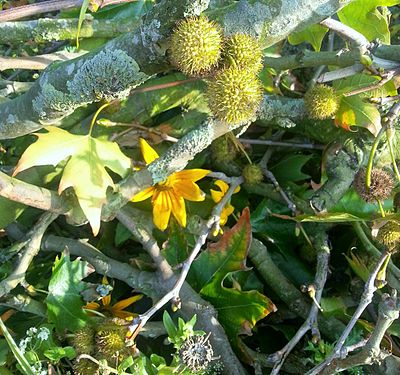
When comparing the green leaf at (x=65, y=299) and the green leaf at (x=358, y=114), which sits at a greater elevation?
the green leaf at (x=358, y=114)

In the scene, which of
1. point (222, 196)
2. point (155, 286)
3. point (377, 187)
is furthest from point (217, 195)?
point (377, 187)

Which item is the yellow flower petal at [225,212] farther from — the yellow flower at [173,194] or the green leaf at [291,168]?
the green leaf at [291,168]

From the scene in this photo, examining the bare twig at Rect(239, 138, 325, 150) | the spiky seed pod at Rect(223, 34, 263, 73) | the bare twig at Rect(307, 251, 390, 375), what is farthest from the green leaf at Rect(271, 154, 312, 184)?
the spiky seed pod at Rect(223, 34, 263, 73)

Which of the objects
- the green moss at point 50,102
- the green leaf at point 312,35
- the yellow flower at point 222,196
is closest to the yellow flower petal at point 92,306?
the yellow flower at point 222,196

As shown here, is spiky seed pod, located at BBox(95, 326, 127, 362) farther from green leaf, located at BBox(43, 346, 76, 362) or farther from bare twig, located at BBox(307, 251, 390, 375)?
bare twig, located at BBox(307, 251, 390, 375)

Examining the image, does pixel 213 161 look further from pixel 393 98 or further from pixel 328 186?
pixel 393 98

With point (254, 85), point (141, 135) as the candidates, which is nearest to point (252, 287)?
point (141, 135)

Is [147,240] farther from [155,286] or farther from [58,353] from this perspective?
[58,353]

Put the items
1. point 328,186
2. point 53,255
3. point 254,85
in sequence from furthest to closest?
1. point 53,255
2. point 328,186
3. point 254,85
